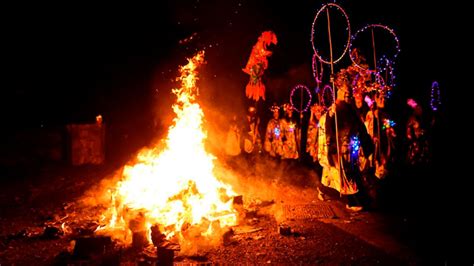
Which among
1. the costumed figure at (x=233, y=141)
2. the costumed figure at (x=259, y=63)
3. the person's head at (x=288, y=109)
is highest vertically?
the costumed figure at (x=259, y=63)

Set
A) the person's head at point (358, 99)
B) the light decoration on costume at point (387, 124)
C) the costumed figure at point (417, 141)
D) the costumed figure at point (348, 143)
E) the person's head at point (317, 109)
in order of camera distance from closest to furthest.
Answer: the costumed figure at point (348, 143) < the person's head at point (358, 99) < the light decoration on costume at point (387, 124) < the costumed figure at point (417, 141) < the person's head at point (317, 109)

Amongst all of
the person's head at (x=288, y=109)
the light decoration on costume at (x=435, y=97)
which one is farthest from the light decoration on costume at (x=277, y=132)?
the light decoration on costume at (x=435, y=97)

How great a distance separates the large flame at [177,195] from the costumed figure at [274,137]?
2.87 m

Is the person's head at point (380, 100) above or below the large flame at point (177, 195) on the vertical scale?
above

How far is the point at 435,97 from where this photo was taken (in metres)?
12.0

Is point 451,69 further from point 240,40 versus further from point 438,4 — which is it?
point 240,40

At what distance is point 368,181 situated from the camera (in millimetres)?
8109

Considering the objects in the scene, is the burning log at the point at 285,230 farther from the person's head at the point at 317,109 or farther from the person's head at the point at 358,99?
the person's head at the point at 317,109

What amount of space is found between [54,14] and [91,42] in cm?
173

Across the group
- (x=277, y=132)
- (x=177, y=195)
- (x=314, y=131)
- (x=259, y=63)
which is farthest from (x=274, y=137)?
(x=177, y=195)

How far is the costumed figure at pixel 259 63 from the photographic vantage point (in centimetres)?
1195

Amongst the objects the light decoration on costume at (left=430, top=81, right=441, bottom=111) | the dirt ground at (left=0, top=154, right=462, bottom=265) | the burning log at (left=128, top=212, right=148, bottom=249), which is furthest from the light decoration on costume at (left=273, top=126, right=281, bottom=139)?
the burning log at (left=128, top=212, right=148, bottom=249)

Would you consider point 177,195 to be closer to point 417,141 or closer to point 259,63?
point 259,63

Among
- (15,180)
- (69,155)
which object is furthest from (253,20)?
(15,180)
